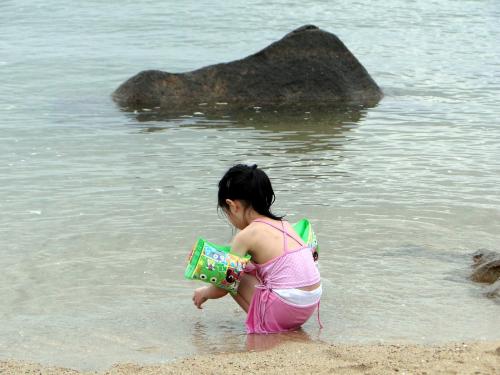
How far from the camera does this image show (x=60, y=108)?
1185 centimetres

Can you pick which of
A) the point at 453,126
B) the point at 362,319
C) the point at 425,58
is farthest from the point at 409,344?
the point at 425,58

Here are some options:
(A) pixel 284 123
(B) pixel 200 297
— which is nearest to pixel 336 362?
(B) pixel 200 297

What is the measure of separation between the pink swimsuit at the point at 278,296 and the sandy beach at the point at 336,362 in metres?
0.37

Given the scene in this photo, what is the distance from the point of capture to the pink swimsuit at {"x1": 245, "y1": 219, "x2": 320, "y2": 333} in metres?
5.05

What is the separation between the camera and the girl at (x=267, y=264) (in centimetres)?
505

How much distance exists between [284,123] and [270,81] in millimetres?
1304

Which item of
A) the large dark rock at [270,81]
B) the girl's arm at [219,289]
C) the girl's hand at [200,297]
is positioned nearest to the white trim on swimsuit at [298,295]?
the girl's arm at [219,289]

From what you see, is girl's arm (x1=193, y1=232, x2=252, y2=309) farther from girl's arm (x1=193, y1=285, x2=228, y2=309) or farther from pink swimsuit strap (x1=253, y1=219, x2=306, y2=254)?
pink swimsuit strap (x1=253, y1=219, x2=306, y2=254)

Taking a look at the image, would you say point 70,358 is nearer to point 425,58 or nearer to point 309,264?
point 309,264

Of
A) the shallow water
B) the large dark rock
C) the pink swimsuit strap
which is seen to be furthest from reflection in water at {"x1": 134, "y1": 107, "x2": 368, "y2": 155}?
the pink swimsuit strap

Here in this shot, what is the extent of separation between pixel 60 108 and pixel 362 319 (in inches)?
293

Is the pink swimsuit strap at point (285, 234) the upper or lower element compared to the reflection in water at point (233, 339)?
upper

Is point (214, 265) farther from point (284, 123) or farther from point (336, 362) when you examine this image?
point (284, 123)

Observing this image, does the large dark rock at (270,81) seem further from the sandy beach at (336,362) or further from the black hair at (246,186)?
the sandy beach at (336,362)
